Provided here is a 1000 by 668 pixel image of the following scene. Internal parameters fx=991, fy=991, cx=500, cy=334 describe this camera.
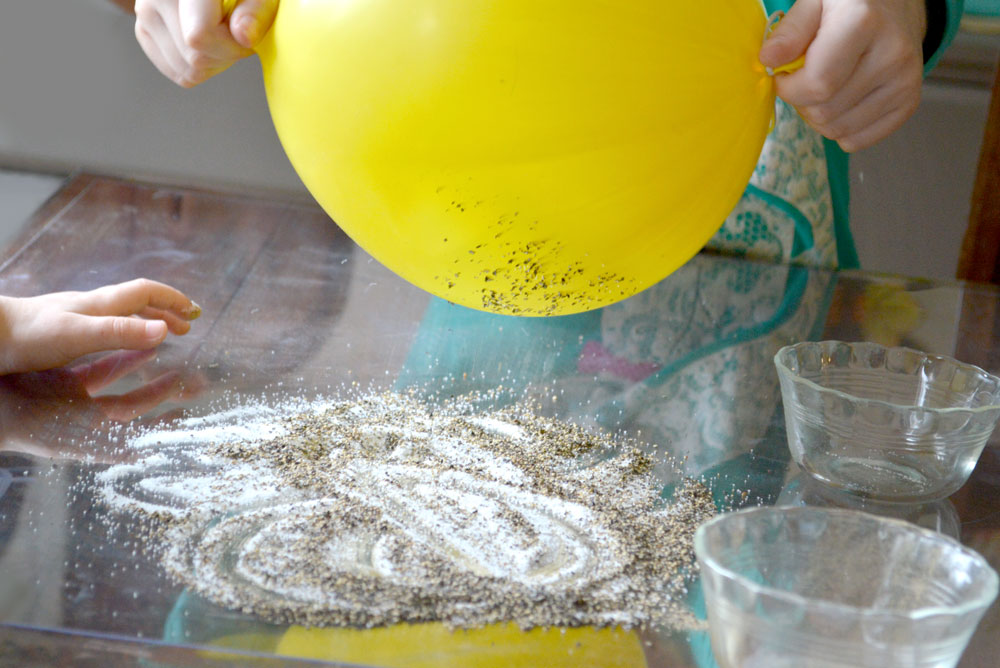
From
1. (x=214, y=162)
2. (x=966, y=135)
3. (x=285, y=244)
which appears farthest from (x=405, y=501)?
(x=966, y=135)

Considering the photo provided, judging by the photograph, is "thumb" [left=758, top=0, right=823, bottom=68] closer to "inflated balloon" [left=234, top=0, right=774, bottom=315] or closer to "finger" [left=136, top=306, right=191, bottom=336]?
"inflated balloon" [left=234, top=0, right=774, bottom=315]

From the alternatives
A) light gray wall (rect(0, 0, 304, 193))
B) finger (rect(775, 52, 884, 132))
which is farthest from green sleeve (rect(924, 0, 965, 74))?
light gray wall (rect(0, 0, 304, 193))

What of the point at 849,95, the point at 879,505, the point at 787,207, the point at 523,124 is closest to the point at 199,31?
the point at 523,124

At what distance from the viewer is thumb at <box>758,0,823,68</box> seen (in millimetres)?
659

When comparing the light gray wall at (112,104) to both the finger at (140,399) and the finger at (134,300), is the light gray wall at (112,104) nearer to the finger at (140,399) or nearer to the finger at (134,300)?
the finger at (134,300)

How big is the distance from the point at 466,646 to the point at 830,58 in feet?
1.48

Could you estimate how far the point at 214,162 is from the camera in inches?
78.5

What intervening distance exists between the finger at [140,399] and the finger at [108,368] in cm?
3

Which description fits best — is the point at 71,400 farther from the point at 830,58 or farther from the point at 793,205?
the point at 793,205

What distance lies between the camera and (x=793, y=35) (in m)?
0.67

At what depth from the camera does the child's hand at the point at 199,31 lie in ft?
2.26

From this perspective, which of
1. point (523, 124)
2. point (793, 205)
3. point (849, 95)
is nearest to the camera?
point (523, 124)

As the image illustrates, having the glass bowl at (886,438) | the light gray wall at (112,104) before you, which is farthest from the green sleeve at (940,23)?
the light gray wall at (112,104)

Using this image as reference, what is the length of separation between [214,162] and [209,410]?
133cm
